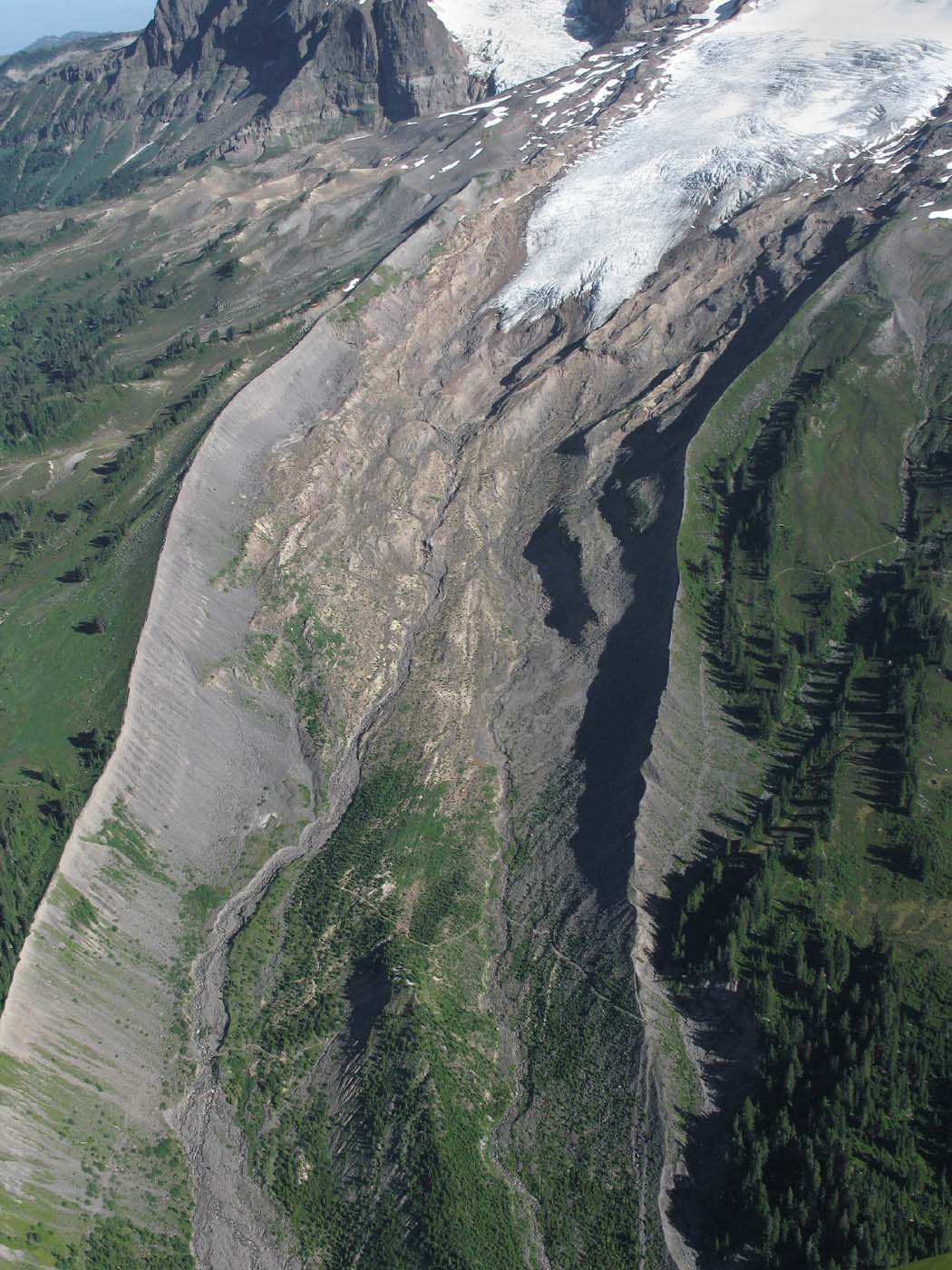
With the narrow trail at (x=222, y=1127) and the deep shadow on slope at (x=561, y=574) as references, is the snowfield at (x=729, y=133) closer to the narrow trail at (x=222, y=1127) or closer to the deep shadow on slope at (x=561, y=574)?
the deep shadow on slope at (x=561, y=574)

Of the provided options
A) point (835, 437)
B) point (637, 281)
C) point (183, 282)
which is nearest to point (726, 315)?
point (637, 281)

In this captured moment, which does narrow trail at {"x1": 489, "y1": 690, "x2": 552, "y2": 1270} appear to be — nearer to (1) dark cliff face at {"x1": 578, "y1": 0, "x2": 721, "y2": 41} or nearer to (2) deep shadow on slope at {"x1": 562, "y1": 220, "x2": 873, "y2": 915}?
(2) deep shadow on slope at {"x1": 562, "y1": 220, "x2": 873, "y2": 915}

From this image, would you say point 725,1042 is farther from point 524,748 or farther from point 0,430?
point 0,430

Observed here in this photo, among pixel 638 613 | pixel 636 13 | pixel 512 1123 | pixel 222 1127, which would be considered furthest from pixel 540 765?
pixel 636 13

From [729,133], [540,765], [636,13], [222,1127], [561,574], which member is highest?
[636,13]

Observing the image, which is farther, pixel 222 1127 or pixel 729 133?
pixel 729 133

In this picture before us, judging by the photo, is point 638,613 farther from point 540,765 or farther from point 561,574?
point 540,765

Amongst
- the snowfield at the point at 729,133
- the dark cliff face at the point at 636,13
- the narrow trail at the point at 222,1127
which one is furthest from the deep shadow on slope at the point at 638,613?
the dark cliff face at the point at 636,13
